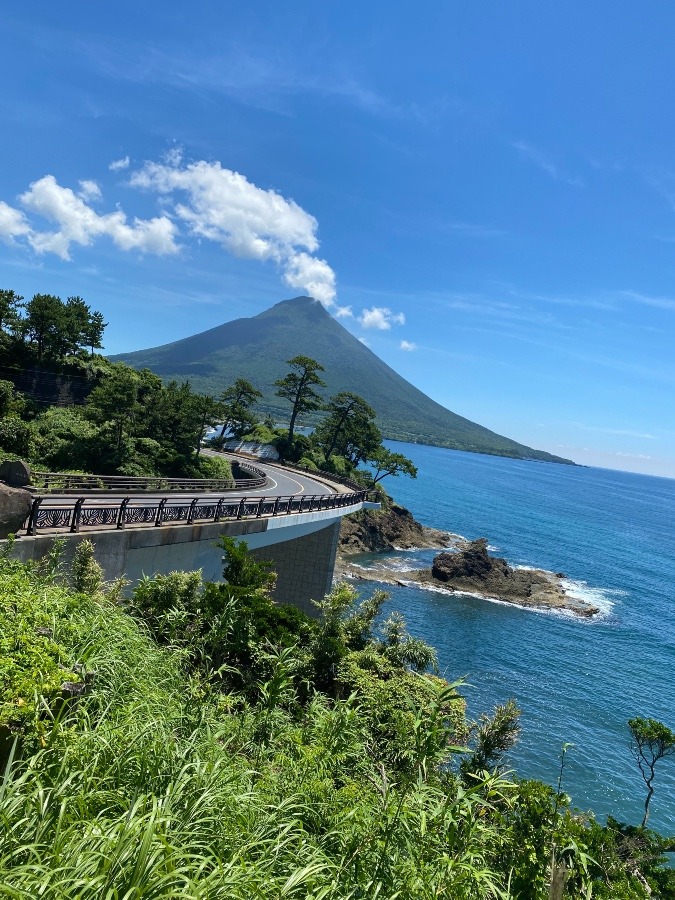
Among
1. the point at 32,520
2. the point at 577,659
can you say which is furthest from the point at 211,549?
the point at 577,659

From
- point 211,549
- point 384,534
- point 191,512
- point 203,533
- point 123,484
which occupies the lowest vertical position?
point 384,534

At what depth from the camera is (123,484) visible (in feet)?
64.0

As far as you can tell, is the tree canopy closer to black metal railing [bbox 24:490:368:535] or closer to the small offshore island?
the small offshore island

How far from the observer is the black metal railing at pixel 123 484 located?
43.9ft

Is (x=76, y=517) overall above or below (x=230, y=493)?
above

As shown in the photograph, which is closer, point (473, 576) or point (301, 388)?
point (473, 576)

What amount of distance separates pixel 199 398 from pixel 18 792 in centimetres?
3243

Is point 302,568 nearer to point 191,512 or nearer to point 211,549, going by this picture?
point 211,549

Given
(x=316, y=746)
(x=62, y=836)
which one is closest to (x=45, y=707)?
(x=62, y=836)

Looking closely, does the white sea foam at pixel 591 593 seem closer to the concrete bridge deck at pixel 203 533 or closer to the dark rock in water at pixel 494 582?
the dark rock in water at pixel 494 582

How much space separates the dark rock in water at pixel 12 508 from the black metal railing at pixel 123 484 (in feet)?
11.7

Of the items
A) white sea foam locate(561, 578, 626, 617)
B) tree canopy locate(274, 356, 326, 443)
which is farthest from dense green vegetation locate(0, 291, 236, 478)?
white sea foam locate(561, 578, 626, 617)

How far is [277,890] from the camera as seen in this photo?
267cm

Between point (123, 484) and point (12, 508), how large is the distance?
11.5 m
